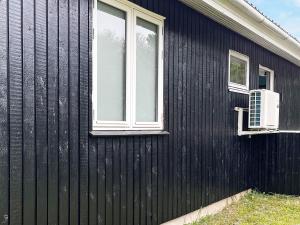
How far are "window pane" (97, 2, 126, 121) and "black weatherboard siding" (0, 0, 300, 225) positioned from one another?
0.20 meters

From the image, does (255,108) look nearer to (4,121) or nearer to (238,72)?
(238,72)

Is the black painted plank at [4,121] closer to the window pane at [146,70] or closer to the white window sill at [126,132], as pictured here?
the white window sill at [126,132]

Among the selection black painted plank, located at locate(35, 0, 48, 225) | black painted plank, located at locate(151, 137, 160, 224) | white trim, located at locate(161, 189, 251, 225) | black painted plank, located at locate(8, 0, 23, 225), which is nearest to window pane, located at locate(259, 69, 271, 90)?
white trim, located at locate(161, 189, 251, 225)

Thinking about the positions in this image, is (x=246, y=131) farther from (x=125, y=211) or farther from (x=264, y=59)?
(x=125, y=211)

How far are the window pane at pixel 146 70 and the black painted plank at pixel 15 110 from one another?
59.3 inches

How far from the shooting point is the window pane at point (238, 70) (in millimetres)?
6152

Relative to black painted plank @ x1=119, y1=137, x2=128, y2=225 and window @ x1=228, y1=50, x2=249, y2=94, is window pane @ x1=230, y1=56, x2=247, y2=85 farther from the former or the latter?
black painted plank @ x1=119, y1=137, x2=128, y2=225

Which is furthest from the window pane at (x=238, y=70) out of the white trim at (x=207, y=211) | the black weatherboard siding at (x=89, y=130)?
the white trim at (x=207, y=211)

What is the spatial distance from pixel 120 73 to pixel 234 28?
3.01 m

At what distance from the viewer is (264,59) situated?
7414mm

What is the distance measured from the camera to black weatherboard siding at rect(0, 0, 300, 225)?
2643 millimetres

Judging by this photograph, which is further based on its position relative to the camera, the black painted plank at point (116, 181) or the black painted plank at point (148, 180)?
the black painted plank at point (148, 180)

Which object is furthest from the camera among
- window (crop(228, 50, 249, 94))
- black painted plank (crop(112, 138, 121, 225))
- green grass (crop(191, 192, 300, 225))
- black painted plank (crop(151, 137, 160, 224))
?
window (crop(228, 50, 249, 94))

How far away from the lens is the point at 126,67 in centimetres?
371
